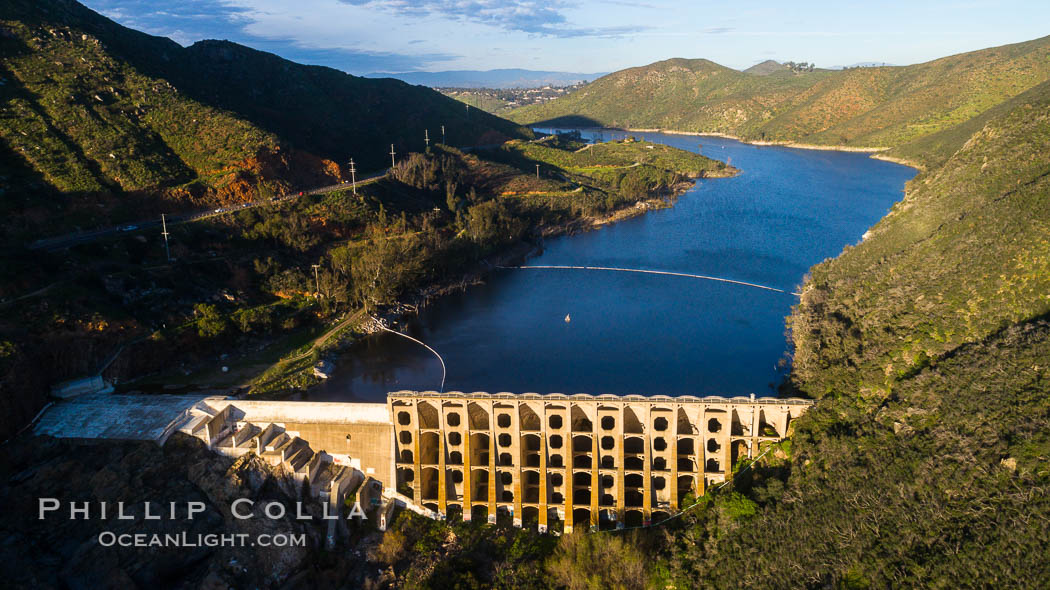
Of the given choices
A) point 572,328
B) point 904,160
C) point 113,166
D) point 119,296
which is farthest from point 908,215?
point 904,160

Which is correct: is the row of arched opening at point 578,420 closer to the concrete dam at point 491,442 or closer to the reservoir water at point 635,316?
the concrete dam at point 491,442

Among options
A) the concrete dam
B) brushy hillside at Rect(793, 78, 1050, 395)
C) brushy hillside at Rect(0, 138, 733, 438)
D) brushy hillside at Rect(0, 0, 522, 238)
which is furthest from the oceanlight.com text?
Answer: brushy hillside at Rect(0, 0, 522, 238)

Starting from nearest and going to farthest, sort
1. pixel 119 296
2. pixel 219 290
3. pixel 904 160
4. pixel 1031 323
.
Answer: pixel 1031 323, pixel 119 296, pixel 219 290, pixel 904 160

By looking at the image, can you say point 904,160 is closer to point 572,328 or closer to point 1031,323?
point 572,328

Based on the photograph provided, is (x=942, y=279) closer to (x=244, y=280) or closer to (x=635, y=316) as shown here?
(x=635, y=316)

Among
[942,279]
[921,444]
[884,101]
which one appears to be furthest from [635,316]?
[884,101]

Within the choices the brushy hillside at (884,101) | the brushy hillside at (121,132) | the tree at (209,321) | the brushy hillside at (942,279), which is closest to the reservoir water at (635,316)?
the brushy hillside at (942,279)

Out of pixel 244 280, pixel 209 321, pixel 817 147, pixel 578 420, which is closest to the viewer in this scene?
pixel 578 420
